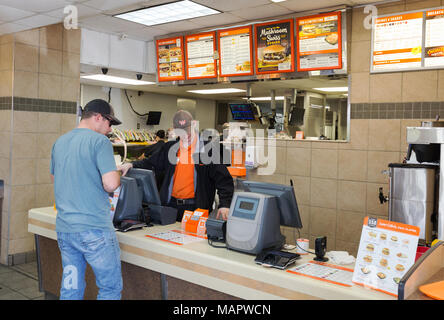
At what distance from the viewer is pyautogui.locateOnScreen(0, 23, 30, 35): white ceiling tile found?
4555 mm

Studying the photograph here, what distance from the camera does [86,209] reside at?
2480mm

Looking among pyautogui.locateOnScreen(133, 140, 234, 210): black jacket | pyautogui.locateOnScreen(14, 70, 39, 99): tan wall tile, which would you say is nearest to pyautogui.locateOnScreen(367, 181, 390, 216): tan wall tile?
pyautogui.locateOnScreen(133, 140, 234, 210): black jacket

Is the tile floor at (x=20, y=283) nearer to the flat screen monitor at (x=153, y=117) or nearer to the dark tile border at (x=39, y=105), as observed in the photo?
the dark tile border at (x=39, y=105)

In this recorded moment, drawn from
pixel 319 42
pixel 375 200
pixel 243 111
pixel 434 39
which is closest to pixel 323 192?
pixel 375 200

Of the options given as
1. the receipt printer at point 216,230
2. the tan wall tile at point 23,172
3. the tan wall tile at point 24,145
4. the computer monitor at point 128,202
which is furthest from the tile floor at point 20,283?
the receipt printer at point 216,230

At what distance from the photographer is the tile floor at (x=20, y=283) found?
4.02m

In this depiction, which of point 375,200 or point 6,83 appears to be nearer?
point 375,200

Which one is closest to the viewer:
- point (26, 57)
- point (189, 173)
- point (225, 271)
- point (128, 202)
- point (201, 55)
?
point (225, 271)

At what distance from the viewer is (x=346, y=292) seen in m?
1.89

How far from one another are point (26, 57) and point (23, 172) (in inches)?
55.7

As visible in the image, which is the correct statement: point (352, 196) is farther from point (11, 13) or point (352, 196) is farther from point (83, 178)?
point (11, 13)

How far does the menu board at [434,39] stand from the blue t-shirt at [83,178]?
10.9 feet

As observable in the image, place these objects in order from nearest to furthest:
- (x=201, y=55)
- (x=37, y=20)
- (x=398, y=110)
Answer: (x=398, y=110) → (x=37, y=20) → (x=201, y=55)
